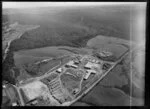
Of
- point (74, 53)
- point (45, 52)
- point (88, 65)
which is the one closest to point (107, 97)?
point (88, 65)

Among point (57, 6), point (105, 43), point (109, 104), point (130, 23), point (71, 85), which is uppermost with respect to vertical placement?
point (57, 6)

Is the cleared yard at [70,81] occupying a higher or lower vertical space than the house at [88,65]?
lower

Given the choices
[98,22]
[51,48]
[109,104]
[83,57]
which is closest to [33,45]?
[51,48]

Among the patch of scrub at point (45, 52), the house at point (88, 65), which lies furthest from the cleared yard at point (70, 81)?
the patch of scrub at point (45, 52)

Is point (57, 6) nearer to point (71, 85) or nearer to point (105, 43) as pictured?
point (105, 43)

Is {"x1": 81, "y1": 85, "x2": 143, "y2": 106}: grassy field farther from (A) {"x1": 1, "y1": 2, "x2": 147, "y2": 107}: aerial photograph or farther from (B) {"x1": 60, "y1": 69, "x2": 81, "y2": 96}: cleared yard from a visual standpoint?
(B) {"x1": 60, "y1": 69, "x2": 81, "y2": 96}: cleared yard

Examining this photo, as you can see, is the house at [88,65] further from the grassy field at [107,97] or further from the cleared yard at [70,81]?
the grassy field at [107,97]

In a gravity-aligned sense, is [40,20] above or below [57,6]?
below

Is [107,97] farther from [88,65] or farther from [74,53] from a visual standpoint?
[74,53]

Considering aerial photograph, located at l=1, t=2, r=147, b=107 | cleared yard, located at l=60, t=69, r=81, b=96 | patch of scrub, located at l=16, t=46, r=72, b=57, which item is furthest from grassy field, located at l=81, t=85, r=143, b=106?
patch of scrub, located at l=16, t=46, r=72, b=57
